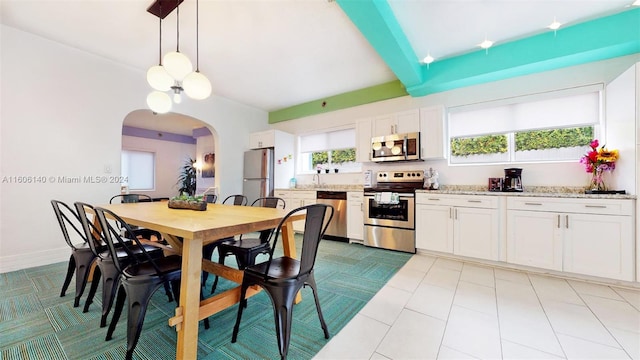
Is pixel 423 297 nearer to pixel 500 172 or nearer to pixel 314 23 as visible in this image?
pixel 500 172

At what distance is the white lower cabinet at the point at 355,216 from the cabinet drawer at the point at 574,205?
→ 1973 millimetres

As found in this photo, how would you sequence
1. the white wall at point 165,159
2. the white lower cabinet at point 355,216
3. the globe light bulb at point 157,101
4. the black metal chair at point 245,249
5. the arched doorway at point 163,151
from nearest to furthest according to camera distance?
the black metal chair at point 245,249, the globe light bulb at point 157,101, the white lower cabinet at point 355,216, the arched doorway at point 163,151, the white wall at point 165,159

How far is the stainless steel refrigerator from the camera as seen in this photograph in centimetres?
500

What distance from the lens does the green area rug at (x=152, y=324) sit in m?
1.45

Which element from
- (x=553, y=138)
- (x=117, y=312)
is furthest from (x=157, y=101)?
(x=553, y=138)

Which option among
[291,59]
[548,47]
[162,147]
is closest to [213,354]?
[291,59]

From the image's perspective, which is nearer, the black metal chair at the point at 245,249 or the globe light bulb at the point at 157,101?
the black metal chair at the point at 245,249

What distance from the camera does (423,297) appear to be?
7.11 feet

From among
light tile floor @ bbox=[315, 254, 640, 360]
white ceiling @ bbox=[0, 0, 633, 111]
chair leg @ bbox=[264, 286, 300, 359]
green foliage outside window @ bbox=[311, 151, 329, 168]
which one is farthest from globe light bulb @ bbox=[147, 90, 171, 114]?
green foliage outside window @ bbox=[311, 151, 329, 168]

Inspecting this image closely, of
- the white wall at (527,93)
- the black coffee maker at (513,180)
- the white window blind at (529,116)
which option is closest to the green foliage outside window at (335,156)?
the white wall at (527,93)

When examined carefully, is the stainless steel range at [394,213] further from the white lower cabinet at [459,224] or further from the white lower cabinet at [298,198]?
the white lower cabinet at [298,198]

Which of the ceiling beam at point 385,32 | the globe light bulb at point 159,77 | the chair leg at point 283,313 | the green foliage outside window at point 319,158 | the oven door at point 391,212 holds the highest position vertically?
the ceiling beam at point 385,32

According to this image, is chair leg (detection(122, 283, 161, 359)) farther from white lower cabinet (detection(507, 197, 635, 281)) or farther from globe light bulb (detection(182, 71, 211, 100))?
white lower cabinet (detection(507, 197, 635, 281))

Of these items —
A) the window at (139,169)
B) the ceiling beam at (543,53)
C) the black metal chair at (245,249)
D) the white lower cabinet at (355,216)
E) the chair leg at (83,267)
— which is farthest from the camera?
the window at (139,169)
